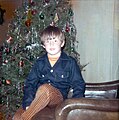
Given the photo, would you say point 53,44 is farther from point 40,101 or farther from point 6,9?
point 6,9

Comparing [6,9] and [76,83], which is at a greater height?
[6,9]

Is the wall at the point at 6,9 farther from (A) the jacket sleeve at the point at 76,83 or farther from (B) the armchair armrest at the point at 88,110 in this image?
(B) the armchair armrest at the point at 88,110

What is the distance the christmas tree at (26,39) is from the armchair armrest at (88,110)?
1.98 m

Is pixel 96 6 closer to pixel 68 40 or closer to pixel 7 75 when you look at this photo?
pixel 68 40

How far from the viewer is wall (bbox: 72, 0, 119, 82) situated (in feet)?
12.8

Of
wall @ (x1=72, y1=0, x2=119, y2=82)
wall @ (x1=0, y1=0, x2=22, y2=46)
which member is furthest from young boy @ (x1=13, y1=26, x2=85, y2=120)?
wall @ (x1=0, y1=0, x2=22, y2=46)

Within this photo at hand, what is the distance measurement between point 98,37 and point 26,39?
1.12 meters

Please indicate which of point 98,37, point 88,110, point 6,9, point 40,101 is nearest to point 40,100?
point 40,101

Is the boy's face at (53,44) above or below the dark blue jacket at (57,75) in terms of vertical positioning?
above

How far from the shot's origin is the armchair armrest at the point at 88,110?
1.56 meters

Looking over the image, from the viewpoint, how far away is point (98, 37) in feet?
13.7

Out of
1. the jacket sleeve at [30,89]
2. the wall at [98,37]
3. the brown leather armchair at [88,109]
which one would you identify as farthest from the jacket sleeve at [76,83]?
the wall at [98,37]

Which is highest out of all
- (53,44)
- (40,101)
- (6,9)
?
(6,9)

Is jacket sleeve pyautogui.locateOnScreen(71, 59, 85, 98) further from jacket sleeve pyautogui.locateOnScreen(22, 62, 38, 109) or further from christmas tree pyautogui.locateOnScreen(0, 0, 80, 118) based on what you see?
christmas tree pyautogui.locateOnScreen(0, 0, 80, 118)
